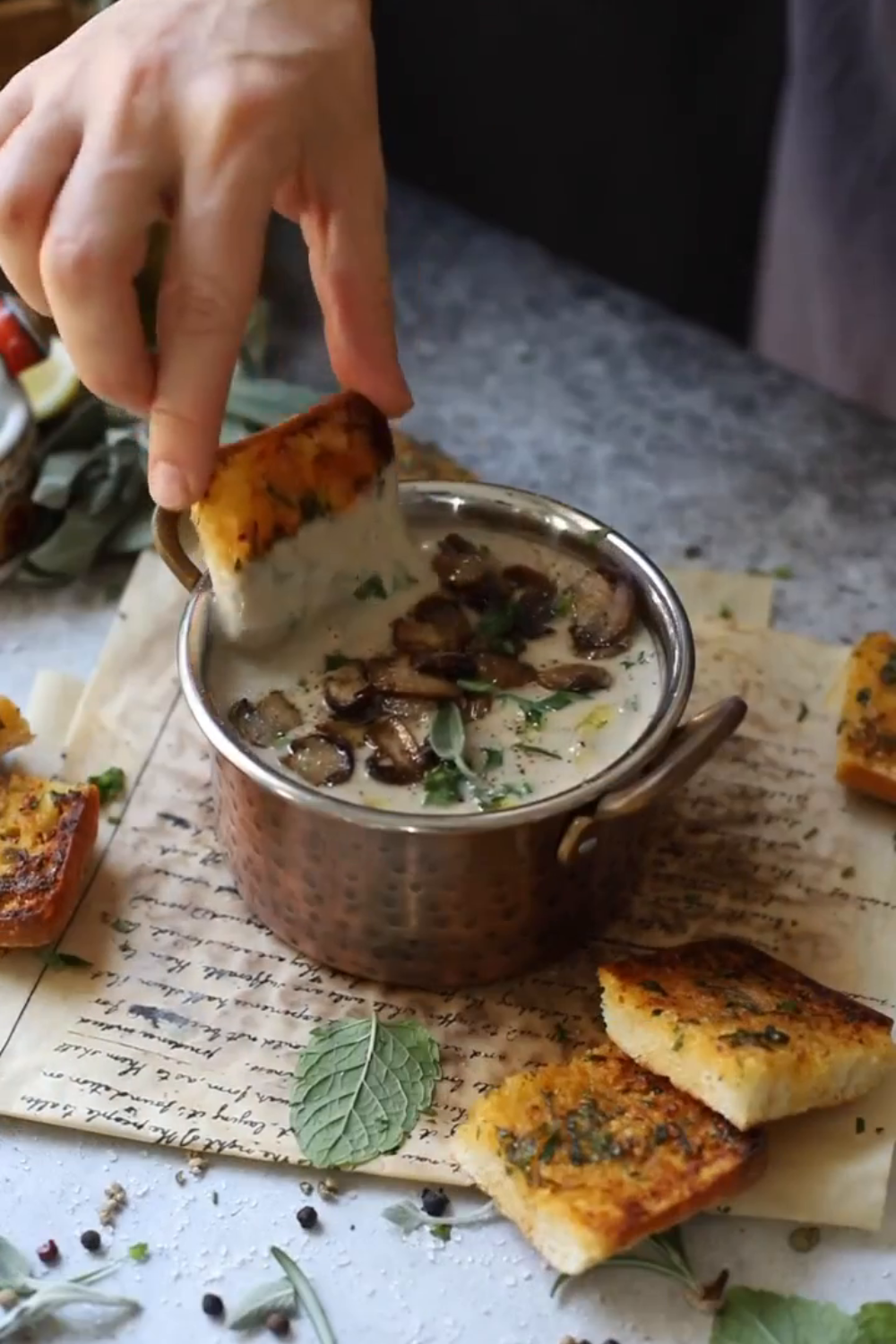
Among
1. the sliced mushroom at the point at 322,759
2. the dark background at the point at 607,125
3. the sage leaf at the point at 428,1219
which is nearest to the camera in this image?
the sage leaf at the point at 428,1219

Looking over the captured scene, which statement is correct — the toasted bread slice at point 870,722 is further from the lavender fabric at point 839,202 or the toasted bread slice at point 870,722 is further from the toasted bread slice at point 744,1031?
the lavender fabric at point 839,202

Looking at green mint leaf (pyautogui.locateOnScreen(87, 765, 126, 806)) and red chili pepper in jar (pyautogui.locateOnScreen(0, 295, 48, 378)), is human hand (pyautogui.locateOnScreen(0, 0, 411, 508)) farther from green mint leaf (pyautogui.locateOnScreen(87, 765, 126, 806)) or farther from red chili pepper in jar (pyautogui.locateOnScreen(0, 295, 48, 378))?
red chili pepper in jar (pyautogui.locateOnScreen(0, 295, 48, 378))

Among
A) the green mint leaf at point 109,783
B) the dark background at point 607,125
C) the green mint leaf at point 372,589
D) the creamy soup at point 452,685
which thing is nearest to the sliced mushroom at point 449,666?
the creamy soup at point 452,685

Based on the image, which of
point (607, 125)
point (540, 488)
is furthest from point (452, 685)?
point (607, 125)

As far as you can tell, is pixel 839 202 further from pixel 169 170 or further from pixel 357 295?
pixel 169 170

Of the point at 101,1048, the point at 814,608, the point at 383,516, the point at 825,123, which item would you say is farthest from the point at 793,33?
the point at 101,1048
